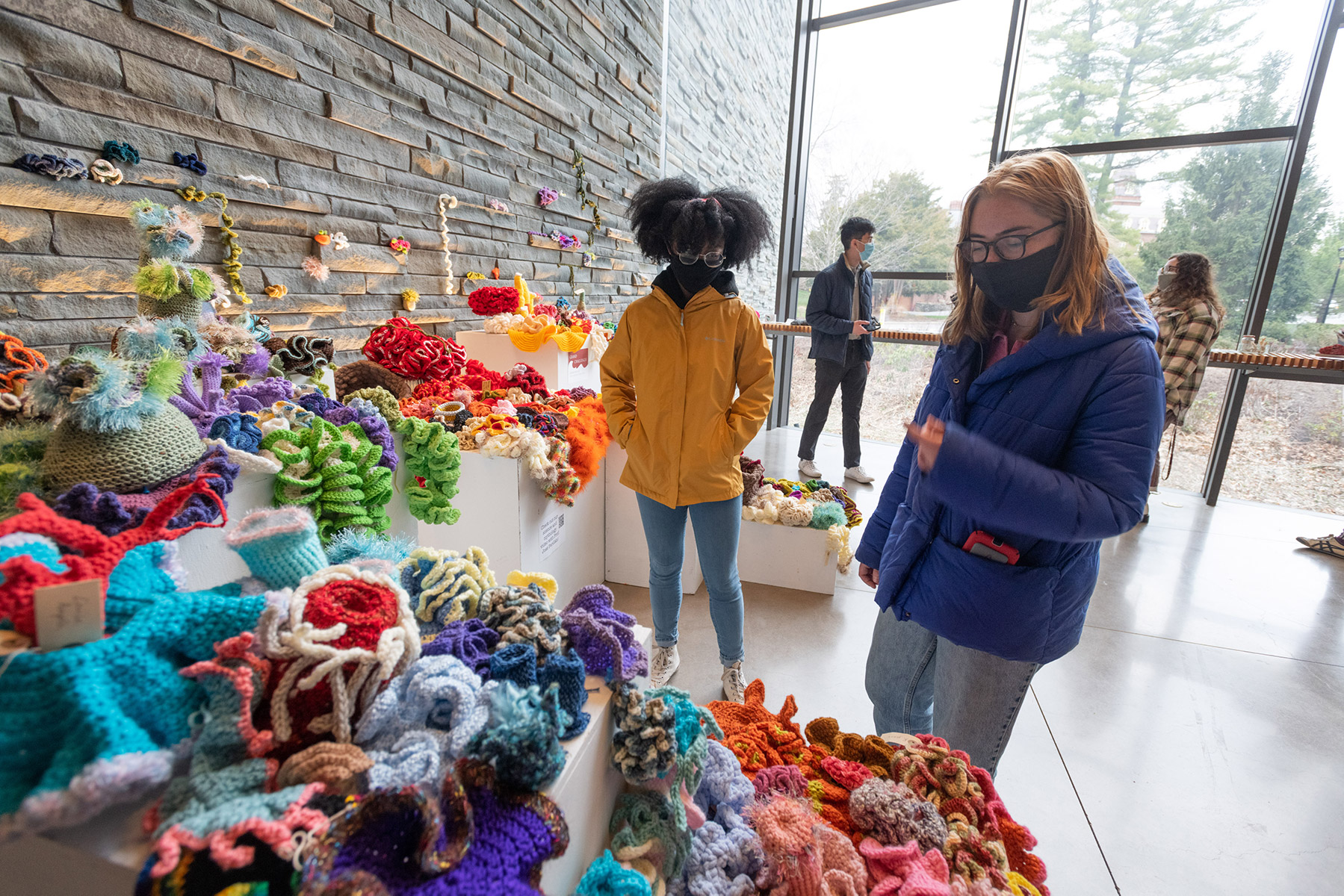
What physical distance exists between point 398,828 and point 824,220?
5615mm

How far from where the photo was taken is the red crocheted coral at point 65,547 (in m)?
0.53

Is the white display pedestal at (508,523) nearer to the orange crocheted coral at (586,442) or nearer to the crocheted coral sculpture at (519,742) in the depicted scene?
the orange crocheted coral at (586,442)

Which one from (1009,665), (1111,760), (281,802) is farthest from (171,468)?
(1111,760)

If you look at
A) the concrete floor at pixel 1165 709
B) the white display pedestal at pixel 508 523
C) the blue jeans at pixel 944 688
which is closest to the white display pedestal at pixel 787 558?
the concrete floor at pixel 1165 709

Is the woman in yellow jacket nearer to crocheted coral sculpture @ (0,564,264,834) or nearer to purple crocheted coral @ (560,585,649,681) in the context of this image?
purple crocheted coral @ (560,585,649,681)

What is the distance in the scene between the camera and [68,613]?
0.51 metres

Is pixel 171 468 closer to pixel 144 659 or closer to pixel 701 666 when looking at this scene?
pixel 144 659

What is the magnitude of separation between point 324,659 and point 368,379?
1.40 metres

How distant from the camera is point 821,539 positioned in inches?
98.0

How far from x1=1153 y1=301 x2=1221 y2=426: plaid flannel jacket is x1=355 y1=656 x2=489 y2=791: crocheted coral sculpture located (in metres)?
3.96

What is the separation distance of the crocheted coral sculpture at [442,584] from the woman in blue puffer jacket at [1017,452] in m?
0.71

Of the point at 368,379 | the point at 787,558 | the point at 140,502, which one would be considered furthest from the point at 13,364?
the point at 787,558

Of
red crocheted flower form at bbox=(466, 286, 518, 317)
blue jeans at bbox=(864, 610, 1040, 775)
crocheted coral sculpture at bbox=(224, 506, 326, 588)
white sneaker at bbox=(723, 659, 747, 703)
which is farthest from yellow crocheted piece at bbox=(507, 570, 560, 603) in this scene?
red crocheted flower form at bbox=(466, 286, 518, 317)

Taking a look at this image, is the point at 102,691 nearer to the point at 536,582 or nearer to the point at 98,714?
the point at 98,714
